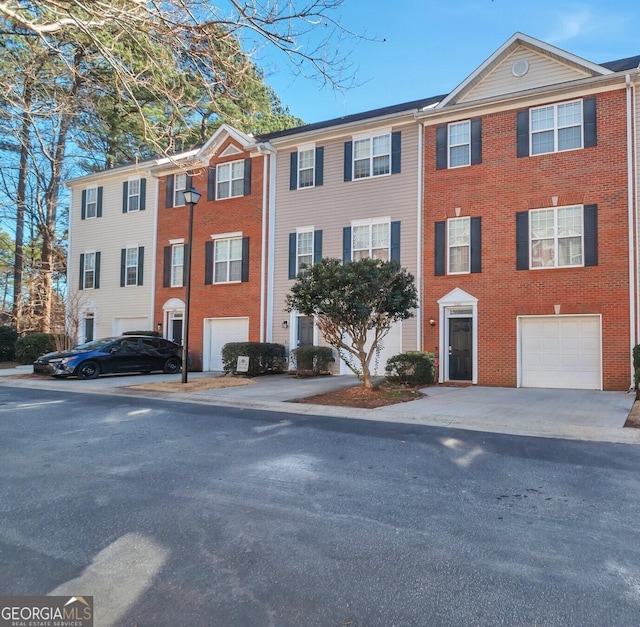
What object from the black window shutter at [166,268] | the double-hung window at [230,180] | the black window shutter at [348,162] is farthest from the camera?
the black window shutter at [166,268]

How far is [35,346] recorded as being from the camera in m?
19.8

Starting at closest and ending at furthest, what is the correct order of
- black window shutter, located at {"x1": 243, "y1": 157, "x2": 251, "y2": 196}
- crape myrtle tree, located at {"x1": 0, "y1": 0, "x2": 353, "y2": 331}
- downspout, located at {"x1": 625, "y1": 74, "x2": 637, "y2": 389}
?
crape myrtle tree, located at {"x1": 0, "y1": 0, "x2": 353, "y2": 331} → downspout, located at {"x1": 625, "y1": 74, "x2": 637, "y2": 389} → black window shutter, located at {"x1": 243, "y1": 157, "x2": 251, "y2": 196}

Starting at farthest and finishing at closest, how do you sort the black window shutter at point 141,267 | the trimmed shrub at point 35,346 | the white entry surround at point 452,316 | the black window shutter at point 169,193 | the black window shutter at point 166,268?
the black window shutter at point 141,267
the black window shutter at point 169,193
the black window shutter at point 166,268
the trimmed shrub at point 35,346
the white entry surround at point 452,316

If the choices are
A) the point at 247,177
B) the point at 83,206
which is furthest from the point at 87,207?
the point at 247,177

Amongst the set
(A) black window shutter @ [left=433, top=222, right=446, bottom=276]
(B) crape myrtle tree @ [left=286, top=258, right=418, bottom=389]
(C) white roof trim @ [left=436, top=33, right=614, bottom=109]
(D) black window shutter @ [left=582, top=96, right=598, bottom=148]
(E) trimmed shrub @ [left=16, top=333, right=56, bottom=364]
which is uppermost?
(C) white roof trim @ [left=436, top=33, right=614, bottom=109]

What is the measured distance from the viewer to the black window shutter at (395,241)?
53.0 feet

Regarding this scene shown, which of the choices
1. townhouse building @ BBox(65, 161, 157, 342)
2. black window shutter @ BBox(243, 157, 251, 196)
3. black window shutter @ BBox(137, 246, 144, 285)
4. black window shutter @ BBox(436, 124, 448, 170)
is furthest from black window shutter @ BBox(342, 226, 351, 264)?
black window shutter @ BBox(137, 246, 144, 285)

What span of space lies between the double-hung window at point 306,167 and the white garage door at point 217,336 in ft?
19.3

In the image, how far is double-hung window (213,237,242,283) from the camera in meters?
19.3

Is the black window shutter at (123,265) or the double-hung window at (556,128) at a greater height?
the double-hung window at (556,128)

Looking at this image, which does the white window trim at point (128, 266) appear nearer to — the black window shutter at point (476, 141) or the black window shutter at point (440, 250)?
the black window shutter at point (440, 250)

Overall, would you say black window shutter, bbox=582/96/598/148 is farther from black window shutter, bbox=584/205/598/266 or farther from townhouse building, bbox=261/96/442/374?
townhouse building, bbox=261/96/442/374

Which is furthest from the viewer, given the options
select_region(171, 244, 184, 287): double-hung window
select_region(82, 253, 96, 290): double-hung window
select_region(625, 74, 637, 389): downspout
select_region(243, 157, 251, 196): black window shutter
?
select_region(82, 253, 96, 290): double-hung window

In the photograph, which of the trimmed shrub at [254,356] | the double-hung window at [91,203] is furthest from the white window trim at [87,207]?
the trimmed shrub at [254,356]
